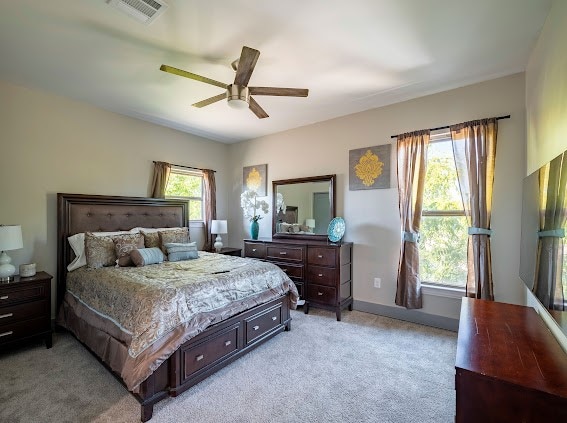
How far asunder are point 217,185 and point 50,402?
149 inches

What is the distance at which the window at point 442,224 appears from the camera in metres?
3.11

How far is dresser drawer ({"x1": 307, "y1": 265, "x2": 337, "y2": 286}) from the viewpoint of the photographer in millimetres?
3516

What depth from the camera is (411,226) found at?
127 inches

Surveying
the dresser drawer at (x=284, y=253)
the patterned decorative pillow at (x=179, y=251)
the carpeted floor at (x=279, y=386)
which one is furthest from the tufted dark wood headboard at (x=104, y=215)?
the dresser drawer at (x=284, y=253)

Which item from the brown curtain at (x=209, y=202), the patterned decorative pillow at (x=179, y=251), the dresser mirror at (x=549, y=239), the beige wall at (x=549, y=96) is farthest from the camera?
the brown curtain at (x=209, y=202)

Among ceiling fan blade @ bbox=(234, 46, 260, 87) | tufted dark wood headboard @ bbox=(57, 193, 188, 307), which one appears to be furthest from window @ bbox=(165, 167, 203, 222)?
ceiling fan blade @ bbox=(234, 46, 260, 87)

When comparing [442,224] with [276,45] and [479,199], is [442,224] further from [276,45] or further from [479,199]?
[276,45]

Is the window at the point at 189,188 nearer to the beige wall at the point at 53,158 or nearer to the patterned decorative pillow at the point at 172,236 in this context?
the beige wall at the point at 53,158

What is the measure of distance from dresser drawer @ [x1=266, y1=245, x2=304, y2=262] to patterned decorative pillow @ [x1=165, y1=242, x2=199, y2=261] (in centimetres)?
111

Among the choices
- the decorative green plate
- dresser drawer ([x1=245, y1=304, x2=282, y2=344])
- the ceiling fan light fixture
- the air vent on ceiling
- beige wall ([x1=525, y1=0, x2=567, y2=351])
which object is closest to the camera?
beige wall ([x1=525, y1=0, x2=567, y2=351])

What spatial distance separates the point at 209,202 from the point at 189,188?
428 mm

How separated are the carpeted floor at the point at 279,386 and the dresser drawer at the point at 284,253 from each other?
45.9 inches

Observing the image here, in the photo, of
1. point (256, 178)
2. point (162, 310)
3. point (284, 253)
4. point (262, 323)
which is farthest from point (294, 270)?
point (162, 310)

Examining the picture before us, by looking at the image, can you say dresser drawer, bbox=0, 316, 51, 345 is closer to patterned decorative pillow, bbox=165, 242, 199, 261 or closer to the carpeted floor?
the carpeted floor
